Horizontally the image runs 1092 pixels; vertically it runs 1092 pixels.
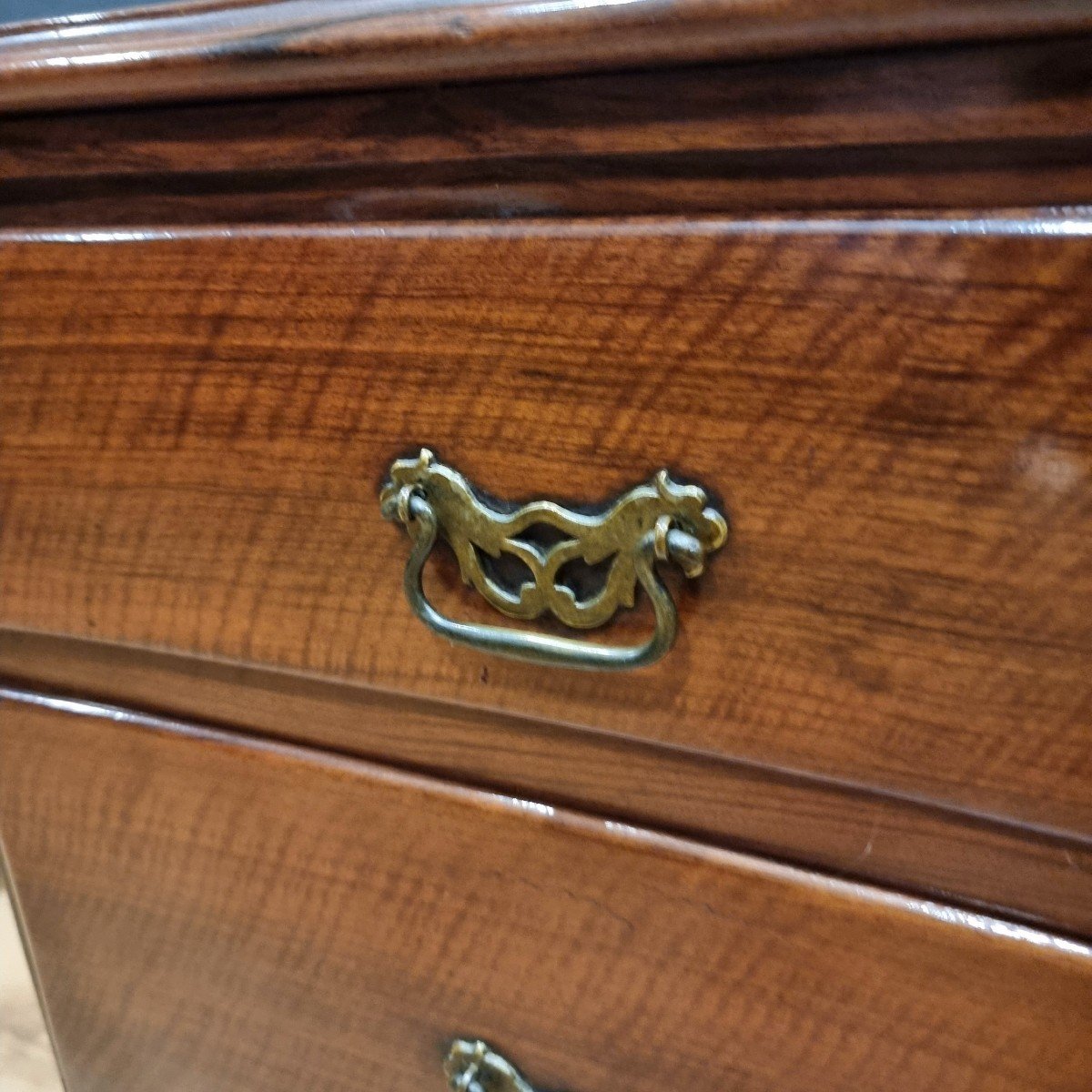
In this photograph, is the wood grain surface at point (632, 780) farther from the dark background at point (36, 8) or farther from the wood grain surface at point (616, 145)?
the dark background at point (36, 8)

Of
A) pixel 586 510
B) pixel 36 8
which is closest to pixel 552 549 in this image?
pixel 586 510

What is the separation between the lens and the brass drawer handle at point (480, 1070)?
35cm

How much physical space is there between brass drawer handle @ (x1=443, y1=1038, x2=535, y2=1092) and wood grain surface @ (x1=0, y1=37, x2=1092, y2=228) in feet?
0.97

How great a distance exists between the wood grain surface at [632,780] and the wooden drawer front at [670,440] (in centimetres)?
2

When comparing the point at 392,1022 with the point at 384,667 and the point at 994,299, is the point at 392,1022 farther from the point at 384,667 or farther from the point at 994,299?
the point at 994,299

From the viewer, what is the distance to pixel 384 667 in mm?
312

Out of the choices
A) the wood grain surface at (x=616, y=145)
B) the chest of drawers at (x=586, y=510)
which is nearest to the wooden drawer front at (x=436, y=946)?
the chest of drawers at (x=586, y=510)

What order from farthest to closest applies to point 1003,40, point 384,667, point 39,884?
1. point 39,884
2. point 384,667
3. point 1003,40

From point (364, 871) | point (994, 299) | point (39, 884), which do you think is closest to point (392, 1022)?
point (364, 871)

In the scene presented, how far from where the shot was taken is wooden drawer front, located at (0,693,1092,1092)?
0.90ft

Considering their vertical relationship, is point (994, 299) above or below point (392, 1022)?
above

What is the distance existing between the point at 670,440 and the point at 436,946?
0.71ft

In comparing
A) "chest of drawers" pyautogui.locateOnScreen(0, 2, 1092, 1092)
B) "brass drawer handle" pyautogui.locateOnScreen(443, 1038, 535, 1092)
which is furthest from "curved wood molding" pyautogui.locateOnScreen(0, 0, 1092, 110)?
"brass drawer handle" pyautogui.locateOnScreen(443, 1038, 535, 1092)

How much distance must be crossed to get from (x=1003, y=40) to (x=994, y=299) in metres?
0.05
